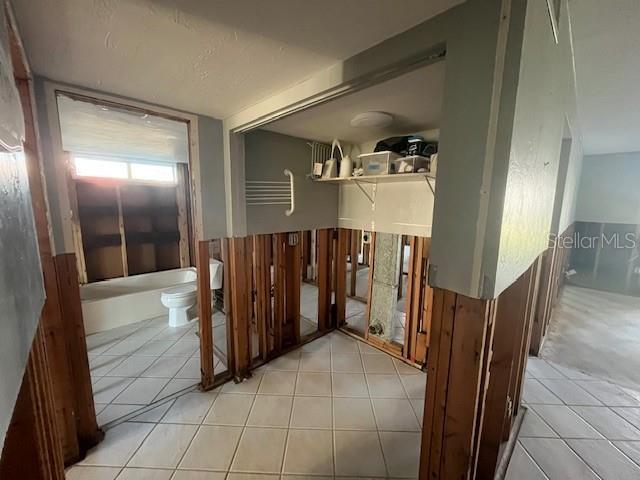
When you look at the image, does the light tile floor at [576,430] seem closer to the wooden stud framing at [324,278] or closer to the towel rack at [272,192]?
the wooden stud framing at [324,278]

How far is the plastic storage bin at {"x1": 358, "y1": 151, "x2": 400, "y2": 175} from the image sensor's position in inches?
83.0

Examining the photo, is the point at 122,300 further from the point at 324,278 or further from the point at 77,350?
the point at 324,278

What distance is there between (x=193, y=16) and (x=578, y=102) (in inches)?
115

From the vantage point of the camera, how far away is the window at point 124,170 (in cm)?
364

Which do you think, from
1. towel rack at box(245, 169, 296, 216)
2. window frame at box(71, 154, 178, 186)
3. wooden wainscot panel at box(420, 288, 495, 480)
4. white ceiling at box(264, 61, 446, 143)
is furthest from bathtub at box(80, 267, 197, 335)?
wooden wainscot panel at box(420, 288, 495, 480)

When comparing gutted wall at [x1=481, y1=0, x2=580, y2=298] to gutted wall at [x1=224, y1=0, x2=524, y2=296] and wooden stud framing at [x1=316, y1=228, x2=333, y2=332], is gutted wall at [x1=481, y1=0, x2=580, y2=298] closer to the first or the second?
gutted wall at [x1=224, y1=0, x2=524, y2=296]

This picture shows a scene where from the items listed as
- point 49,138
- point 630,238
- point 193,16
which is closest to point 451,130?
point 193,16

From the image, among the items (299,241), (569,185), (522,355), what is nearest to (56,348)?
(299,241)

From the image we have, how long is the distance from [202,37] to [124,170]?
3.96m

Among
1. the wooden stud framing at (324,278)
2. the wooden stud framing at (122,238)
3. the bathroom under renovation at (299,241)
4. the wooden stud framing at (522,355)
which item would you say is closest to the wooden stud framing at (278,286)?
the bathroom under renovation at (299,241)

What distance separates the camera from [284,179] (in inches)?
96.9

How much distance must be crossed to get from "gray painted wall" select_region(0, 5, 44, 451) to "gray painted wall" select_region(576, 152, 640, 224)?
672 cm

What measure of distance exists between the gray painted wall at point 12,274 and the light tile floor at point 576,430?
229 centimetres

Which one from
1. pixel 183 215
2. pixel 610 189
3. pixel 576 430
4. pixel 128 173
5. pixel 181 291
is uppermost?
pixel 128 173
